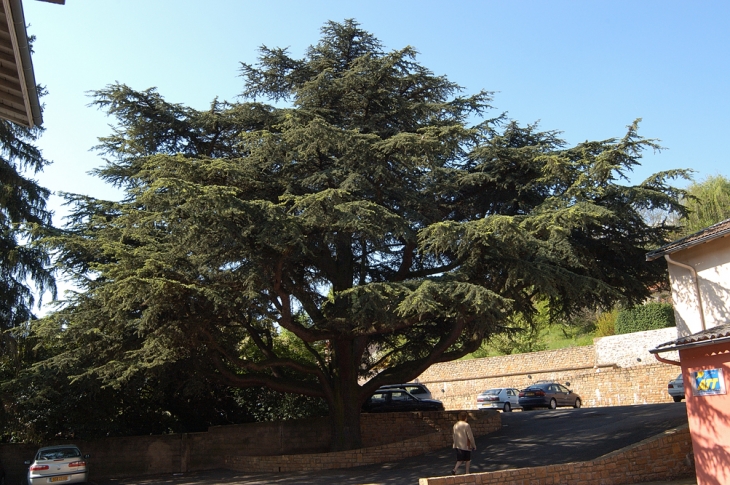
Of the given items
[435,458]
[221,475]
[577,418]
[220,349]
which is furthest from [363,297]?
[577,418]

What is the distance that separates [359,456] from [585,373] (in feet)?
61.6

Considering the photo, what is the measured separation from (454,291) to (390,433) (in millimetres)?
10359

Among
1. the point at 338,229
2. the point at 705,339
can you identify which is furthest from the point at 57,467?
the point at 705,339

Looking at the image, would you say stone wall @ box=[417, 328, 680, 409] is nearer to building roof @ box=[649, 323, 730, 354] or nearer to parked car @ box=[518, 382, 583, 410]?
parked car @ box=[518, 382, 583, 410]

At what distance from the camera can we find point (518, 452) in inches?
709

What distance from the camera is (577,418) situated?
22609 mm

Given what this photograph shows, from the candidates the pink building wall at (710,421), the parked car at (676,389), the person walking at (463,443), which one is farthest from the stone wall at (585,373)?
the person walking at (463,443)

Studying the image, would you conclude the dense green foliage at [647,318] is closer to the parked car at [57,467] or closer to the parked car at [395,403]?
the parked car at [395,403]

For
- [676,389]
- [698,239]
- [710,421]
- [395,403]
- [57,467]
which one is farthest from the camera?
[395,403]

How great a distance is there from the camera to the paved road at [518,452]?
16734 millimetres

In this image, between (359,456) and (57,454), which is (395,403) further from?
(57,454)

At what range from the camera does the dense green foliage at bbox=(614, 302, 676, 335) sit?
3572cm

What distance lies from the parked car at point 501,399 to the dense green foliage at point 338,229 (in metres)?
11.5

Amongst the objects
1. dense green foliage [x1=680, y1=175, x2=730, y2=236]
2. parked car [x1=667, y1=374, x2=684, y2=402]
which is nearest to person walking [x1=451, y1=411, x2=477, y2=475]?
parked car [x1=667, y1=374, x2=684, y2=402]
